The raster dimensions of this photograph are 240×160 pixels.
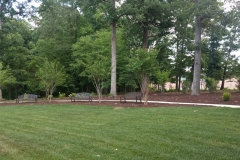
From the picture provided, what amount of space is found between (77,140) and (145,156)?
1.90 m

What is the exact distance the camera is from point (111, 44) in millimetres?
22453

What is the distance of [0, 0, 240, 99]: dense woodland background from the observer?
16297mm

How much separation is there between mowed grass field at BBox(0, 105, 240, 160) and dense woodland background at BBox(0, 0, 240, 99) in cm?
527

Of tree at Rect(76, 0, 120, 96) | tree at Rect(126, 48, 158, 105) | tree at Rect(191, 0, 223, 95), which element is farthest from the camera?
tree at Rect(76, 0, 120, 96)

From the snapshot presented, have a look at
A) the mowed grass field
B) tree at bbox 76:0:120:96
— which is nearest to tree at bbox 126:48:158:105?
the mowed grass field

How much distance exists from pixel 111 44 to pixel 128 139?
1750cm

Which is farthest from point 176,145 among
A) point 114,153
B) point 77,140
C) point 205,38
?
point 205,38

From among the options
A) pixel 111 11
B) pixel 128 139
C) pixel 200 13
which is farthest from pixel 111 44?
pixel 128 139

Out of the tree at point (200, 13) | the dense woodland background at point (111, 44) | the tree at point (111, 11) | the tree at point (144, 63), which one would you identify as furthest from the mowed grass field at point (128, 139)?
the tree at point (111, 11)

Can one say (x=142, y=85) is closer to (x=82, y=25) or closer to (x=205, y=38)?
(x=82, y=25)

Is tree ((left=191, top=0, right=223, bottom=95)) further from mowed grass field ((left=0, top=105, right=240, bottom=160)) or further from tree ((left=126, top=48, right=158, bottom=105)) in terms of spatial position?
mowed grass field ((left=0, top=105, right=240, bottom=160))

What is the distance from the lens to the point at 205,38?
29.8m

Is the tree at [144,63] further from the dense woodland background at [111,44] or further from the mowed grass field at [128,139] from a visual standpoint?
the mowed grass field at [128,139]

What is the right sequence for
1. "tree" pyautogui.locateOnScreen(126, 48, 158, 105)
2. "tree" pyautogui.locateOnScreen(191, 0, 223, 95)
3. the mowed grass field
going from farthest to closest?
"tree" pyautogui.locateOnScreen(191, 0, 223, 95) < "tree" pyautogui.locateOnScreen(126, 48, 158, 105) < the mowed grass field
